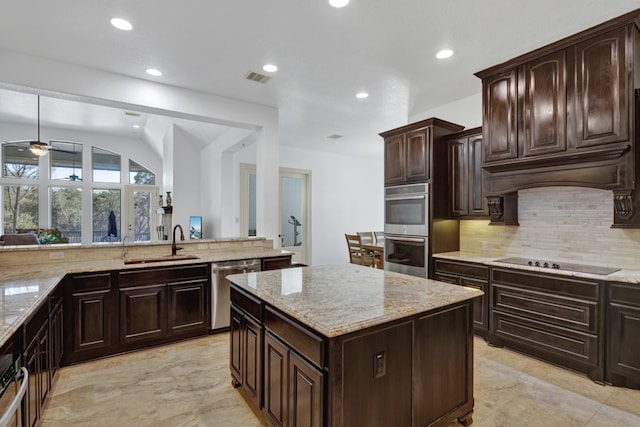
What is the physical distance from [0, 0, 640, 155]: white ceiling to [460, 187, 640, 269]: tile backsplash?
1507mm

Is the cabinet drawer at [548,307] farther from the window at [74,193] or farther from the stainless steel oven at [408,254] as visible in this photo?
the window at [74,193]

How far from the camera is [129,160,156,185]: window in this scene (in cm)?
831

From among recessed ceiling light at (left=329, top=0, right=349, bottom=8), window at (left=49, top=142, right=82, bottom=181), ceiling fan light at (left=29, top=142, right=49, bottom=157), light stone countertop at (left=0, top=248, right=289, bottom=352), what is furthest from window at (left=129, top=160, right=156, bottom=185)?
recessed ceiling light at (left=329, top=0, right=349, bottom=8)

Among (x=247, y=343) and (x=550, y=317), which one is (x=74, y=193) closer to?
(x=247, y=343)

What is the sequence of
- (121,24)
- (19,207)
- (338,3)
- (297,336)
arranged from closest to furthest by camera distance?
(297,336)
(338,3)
(121,24)
(19,207)

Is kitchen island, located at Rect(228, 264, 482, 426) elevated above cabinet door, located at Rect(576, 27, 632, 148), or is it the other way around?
cabinet door, located at Rect(576, 27, 632, 148)

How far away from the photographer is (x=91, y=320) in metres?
2.85

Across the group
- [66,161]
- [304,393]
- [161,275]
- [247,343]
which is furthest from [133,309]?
[66,161]

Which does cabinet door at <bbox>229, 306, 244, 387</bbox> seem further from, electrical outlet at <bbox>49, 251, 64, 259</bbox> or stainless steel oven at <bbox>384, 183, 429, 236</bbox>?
stainless steel oven at <bbox>384, 183, 429, 236</bbox>

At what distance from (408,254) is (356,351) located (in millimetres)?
2802

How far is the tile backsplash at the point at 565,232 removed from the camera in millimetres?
2838

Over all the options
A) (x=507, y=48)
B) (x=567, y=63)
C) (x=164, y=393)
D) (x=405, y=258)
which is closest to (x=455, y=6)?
(x=507, y=48)

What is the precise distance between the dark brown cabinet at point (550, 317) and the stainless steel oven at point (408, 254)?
804mm

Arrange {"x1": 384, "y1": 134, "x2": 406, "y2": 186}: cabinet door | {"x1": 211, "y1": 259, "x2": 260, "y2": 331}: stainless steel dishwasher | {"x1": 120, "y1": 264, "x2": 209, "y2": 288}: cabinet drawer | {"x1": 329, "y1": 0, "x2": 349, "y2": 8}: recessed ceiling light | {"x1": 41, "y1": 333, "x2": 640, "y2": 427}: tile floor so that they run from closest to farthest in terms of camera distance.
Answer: {"x1": 41, "y1": 333, "x2": 640, "y2": 427}: tile floor
{"x1": 329, "y1": 0, "x2": 349, "y2": 8}: recessed ceiling light
{"x1": 120, "y1": 264, "x2": 209, "y2": 288}: cabinet drawer
{"x1": 211, "y1": 259, "x2": 260, "y2": 331}: stainless steel dishwasher
{"x1": 384, "y1": 134, "x2": 406, "y2": 186}: cabinet door
